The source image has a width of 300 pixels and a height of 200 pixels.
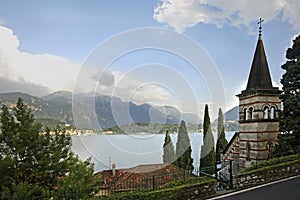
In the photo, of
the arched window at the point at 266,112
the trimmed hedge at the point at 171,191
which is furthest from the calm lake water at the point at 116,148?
the arched window at the point at 266,112

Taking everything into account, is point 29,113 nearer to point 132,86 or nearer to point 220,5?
point 132,86

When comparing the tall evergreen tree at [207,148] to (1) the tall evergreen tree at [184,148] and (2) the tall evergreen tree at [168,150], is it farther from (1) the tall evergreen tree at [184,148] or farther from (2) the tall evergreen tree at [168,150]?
(2) the tall evergreen tree at [168,150]

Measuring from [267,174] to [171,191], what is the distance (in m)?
4.05

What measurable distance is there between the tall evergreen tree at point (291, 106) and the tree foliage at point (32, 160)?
8845 millimetres

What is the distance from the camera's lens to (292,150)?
38.2ft

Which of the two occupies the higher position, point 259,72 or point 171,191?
point 259,72

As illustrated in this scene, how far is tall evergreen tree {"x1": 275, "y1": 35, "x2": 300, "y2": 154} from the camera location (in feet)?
38.4

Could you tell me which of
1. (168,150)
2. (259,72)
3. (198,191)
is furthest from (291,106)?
(168,150)

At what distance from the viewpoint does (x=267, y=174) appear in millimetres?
9172

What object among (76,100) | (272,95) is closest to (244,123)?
(272,95)

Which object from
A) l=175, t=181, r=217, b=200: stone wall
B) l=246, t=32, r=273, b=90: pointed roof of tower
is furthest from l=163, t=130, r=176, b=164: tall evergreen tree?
l=175, t=181, r=217, b=200: stone wall

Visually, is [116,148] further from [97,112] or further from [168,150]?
[168,150]

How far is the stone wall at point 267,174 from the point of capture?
8656mm

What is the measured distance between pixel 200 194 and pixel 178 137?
46.7 feet
